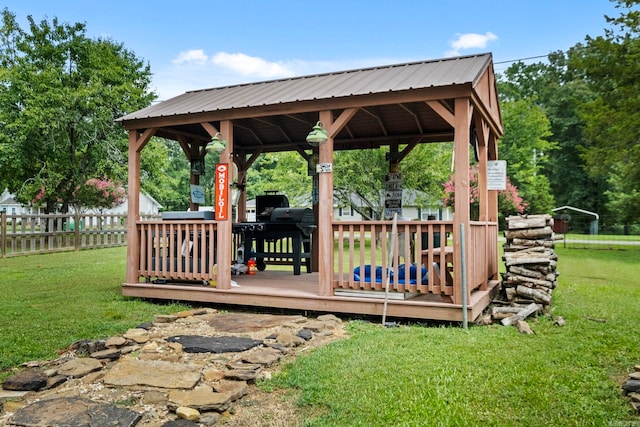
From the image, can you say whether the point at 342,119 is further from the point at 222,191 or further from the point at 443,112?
the point at 222,191

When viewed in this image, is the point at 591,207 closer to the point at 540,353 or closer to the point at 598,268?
the point at 598,268

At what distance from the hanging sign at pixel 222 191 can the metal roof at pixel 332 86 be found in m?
0.80

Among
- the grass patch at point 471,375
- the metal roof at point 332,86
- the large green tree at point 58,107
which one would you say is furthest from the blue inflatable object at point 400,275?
the large green tree at point 58,107

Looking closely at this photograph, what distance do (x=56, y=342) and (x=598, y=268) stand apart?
1186 centimetres

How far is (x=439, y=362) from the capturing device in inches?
156

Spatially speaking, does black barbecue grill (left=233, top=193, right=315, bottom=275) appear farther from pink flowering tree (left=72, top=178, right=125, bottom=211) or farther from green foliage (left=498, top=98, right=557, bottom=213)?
green foliage (left=498, top=98, right=557, bottom=213)

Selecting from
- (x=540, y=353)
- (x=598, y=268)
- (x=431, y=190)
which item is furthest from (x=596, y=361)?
(x=431, y=190)

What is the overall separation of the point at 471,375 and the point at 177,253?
179 inches

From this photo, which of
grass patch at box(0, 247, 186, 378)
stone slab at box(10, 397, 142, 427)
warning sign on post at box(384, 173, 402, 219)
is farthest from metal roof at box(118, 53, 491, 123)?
stone slab at box(10, 397, 142, 427)

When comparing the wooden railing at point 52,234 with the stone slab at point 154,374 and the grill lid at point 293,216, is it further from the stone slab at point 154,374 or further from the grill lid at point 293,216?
the stone slab at point 154,374

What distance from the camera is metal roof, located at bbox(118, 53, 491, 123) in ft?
18.9

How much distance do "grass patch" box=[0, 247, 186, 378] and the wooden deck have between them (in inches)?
9.3

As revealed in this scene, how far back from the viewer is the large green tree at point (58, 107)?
1588cm

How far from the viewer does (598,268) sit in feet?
39.4
